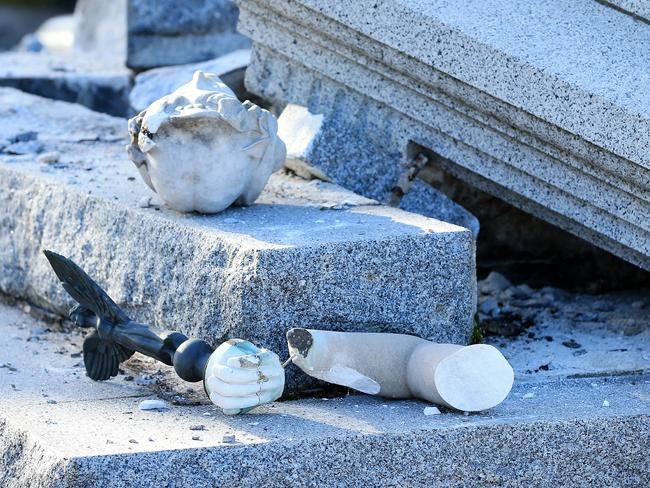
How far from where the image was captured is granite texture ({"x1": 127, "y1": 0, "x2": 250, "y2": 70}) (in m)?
5.88

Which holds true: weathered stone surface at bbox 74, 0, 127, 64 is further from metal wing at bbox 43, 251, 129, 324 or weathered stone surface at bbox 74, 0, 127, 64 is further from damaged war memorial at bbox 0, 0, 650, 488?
metal wing at bbox 43, 251, 129, 324

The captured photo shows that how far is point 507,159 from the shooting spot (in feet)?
11.7

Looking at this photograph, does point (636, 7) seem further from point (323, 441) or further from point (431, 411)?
point (323, 441)

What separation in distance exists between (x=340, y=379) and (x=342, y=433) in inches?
11.8

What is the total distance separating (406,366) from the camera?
2943 mm

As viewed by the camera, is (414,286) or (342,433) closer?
(342,433)

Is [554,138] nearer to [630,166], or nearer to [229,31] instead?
[630,166]

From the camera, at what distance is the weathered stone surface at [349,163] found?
12.4 feet

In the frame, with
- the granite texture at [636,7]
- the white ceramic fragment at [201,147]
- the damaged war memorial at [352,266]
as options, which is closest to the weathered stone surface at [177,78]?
the damaged war memorial at [352,266]

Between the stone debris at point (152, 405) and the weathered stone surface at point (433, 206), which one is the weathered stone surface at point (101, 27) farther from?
the stone debris at point (152, 405)

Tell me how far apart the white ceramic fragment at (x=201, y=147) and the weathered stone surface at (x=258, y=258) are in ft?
0.23

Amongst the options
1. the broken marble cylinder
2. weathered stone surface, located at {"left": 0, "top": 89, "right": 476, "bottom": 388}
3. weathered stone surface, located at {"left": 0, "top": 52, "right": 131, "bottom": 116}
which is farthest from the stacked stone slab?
weathered stone surface, located at {"left": 0, "top": 52, "right": 131, "bottom": 116}

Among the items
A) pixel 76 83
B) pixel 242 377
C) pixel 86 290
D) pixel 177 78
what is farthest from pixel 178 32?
pixel 242 377

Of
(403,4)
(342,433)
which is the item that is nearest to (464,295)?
(342,433)
